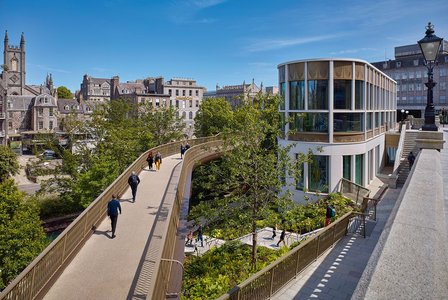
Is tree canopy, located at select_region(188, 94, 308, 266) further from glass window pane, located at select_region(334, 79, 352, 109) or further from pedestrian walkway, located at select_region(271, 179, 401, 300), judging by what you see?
glass window pane, located at select_region(334, 79, 352, 109)

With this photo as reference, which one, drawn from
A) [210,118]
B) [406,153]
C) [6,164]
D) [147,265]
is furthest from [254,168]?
[6,164]

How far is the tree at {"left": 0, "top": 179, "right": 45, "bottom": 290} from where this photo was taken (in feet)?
60.8

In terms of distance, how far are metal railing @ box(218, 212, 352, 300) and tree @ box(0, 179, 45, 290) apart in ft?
49.8

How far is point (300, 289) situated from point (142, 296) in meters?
4.38

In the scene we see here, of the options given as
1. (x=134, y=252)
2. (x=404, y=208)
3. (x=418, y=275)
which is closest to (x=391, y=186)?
(x=134, y=252)

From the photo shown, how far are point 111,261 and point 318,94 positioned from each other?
21.7 metres

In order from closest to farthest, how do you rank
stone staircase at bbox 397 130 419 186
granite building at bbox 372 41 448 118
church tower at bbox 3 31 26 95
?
stone staircase at bbox 397 130 419 186, granite building at bbox 372 41 448 118, church tower at bbox 3 31 26 95

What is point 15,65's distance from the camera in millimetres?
93688

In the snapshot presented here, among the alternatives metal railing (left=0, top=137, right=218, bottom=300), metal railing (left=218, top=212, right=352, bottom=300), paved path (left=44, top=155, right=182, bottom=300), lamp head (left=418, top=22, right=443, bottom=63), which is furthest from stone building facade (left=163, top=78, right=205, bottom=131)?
lamp head (left=418, top=22, right=443, bottom=63)

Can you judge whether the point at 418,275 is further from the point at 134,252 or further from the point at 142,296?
the point at 134,252

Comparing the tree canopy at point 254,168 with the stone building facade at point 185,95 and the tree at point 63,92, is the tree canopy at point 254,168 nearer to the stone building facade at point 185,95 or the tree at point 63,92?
the stone building facade at point 185,95

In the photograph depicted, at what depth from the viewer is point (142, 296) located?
795cm

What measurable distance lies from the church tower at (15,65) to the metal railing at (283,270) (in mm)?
94769

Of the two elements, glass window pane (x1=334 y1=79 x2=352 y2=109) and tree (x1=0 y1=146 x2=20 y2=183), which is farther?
tree (x1=0 y1=146 x2=20 y2=183)
